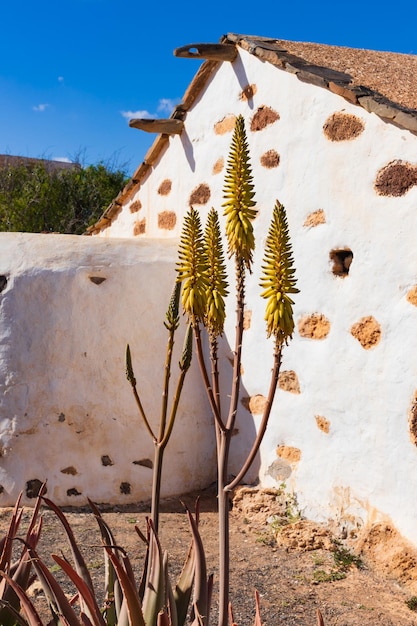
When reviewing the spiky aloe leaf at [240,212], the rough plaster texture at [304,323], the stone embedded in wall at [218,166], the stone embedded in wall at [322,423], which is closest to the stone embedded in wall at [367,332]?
the rough plaster texture at [304,323]

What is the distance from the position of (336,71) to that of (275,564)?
292 cm

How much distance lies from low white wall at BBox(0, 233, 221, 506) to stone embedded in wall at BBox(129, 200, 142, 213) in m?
1.23

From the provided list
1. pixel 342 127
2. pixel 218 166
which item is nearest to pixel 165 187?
pixel 218 166

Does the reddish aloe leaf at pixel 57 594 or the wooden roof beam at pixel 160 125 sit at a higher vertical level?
the wooden roof beam at pixel 160 125

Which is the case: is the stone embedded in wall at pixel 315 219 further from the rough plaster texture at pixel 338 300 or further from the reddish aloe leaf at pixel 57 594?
the reddish aloe leaf at pixel 57 594

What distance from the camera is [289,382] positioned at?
4.21 metres

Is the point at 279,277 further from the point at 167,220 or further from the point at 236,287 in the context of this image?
the point at 167,220

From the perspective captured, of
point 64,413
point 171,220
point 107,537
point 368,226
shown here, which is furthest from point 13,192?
point 107,537

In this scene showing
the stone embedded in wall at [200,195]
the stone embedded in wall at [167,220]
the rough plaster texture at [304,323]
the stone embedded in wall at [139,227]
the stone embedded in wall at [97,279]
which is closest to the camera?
the rough plaster texture at [304,323]

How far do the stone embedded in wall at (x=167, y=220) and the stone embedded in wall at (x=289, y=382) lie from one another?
1.75m

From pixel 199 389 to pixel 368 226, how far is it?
70.1 inches

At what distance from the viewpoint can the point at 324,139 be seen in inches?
159

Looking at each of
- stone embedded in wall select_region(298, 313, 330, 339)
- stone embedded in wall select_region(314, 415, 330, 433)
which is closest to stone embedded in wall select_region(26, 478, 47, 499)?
stone embedded in wall select_region(314, 415, 330, 433)

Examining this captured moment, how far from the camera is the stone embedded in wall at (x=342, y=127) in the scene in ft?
12.5
